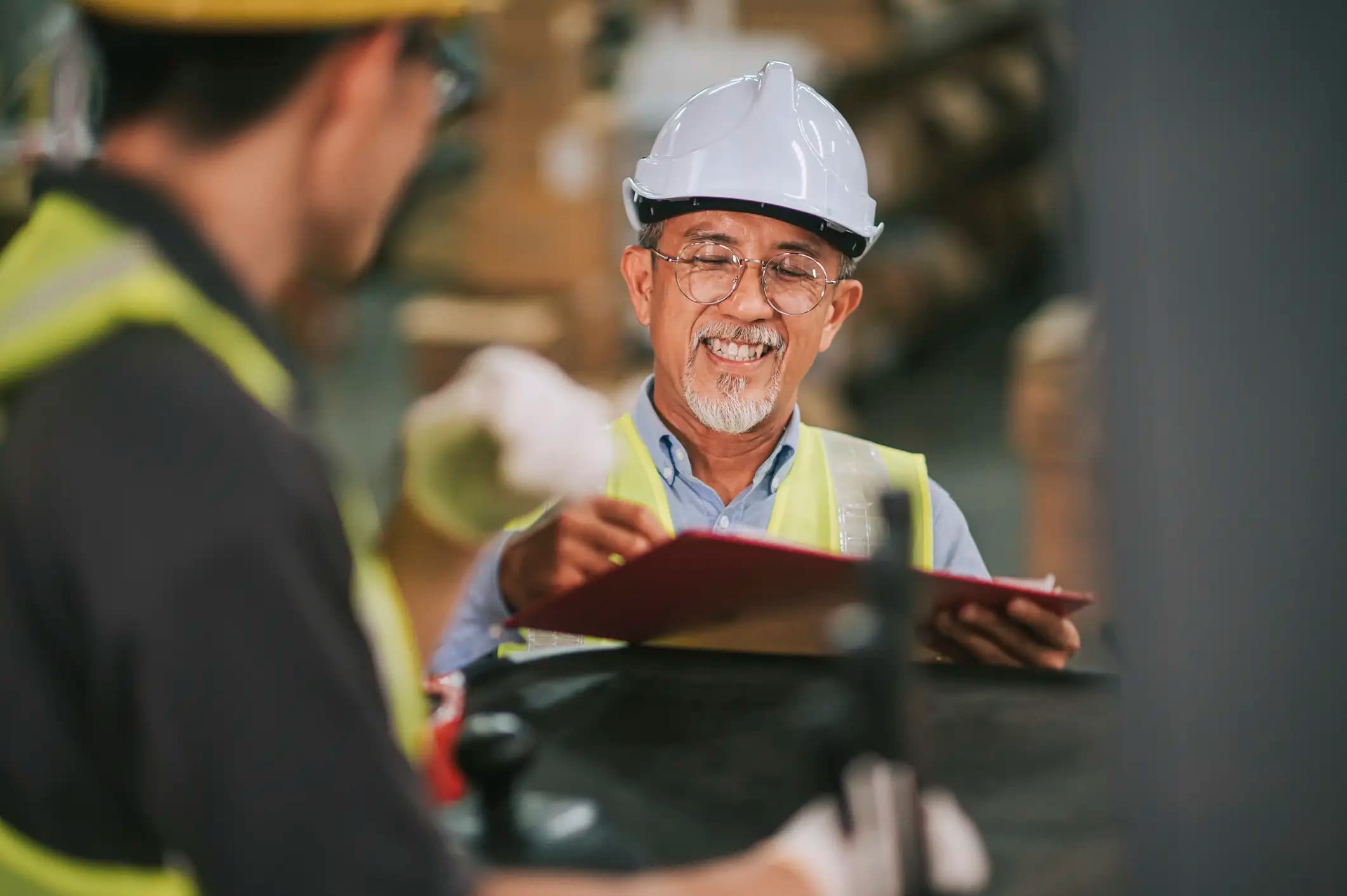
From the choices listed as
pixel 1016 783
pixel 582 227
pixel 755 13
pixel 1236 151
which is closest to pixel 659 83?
pixel 755 13

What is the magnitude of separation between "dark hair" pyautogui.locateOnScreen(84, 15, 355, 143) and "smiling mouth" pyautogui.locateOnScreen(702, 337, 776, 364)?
2.70ft

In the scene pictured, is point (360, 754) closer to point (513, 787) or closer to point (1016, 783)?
point (513, 787)

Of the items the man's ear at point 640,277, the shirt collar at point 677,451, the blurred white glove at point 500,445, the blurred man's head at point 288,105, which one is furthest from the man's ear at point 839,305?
the blurred man's head at point 288,105

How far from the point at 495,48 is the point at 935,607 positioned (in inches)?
115

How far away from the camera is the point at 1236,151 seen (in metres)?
0.82

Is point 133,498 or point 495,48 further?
point 495,48

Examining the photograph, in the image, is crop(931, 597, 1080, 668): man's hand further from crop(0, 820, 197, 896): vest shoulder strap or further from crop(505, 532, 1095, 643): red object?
crop(0, 820, 197, 896): vest shoulder strap

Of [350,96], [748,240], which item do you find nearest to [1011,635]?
[748,240]

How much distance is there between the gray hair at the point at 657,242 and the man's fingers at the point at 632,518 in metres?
0.35

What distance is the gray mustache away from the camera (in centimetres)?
166

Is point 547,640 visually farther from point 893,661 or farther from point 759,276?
point 893,661

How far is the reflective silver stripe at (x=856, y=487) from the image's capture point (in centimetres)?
170

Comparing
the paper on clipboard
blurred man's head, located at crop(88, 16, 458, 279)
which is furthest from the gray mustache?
blurred man's head, located at crop(88, 16, 458, 279)

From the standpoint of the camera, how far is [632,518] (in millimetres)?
1618
